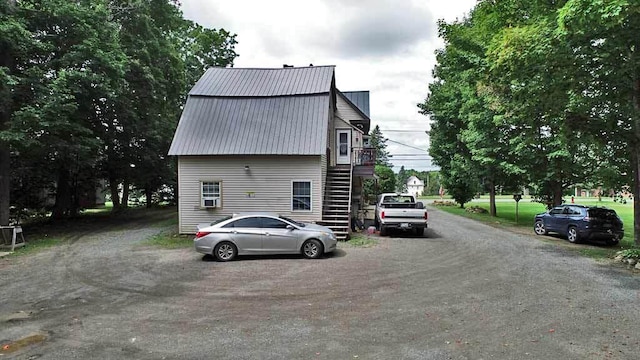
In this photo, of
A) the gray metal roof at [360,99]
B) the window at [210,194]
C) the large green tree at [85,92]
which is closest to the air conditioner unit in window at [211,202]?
the window at [210,194]

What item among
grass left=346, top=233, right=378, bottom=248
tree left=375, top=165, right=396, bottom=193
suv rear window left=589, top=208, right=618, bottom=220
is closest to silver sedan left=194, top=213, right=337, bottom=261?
grass left=346, top=233, right=378, bottom=248

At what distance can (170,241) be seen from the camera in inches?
670

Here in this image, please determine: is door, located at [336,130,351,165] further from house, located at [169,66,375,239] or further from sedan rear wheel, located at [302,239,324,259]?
sedan rear wheel, located at [302,239,324,259]

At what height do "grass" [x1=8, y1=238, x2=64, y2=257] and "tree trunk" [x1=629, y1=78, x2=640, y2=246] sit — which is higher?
"tree trunk" [x1=629, y1=78, x2=640, y2=246]

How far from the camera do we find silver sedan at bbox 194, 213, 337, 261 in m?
12.9

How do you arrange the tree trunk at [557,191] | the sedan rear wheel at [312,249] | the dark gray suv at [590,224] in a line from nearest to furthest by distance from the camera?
the sedan rear wheel at [312,249], the dark gray suv at [590,224], the tree trunk at [557,191]

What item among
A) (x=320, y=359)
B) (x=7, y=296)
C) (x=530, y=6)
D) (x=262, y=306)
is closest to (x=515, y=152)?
(x=530, y=6)

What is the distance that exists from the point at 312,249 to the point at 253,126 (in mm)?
7935

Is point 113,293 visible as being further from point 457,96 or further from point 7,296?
point 457,96

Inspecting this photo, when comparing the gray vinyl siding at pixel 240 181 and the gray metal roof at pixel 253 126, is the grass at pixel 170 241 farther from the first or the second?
the gray metal roof at pixel 253 126

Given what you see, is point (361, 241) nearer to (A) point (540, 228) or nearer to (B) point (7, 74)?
(A) point (540, 228)

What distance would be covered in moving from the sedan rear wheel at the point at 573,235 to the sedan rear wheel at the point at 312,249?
11370mm

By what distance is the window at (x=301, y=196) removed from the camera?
18.1 metres

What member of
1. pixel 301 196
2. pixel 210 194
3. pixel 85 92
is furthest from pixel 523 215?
pixel 85 92
